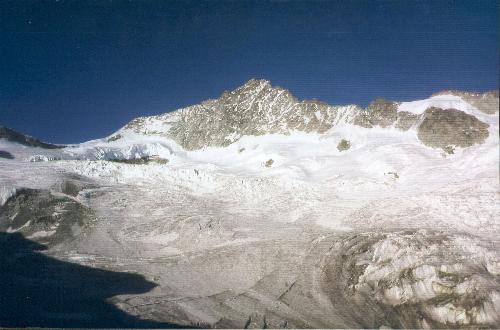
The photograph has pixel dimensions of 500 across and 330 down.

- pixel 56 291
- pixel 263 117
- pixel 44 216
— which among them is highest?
pixel 263 117

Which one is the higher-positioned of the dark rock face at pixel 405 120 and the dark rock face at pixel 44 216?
the dark rock face at pixel 405 120

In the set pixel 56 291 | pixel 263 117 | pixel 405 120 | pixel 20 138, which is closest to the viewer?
pixel 56 291

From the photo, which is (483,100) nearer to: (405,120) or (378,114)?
(405,120)

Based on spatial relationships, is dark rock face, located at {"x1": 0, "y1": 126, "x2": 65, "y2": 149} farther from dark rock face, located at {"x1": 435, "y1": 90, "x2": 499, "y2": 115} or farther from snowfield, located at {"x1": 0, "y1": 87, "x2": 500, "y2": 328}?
dark rock face, located at {"x1": 435, "y1": 90, "x2": 499, "y2": 115}

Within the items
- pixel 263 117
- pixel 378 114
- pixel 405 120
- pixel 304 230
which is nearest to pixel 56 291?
pixel 304 230

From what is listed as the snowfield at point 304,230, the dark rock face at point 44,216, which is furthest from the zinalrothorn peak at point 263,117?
the dark rock face at point 44,216

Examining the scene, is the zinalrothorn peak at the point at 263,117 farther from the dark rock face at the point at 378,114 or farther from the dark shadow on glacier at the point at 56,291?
the dark shadow on glacier at the point at 56,291

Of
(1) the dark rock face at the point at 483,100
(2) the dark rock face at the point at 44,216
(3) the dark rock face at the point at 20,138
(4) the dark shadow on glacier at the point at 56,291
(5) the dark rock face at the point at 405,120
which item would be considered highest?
(1) the dark rock face at the point at 483,100

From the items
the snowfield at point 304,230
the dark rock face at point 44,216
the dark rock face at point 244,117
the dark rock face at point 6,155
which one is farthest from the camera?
the dark rock face at point 244,117
